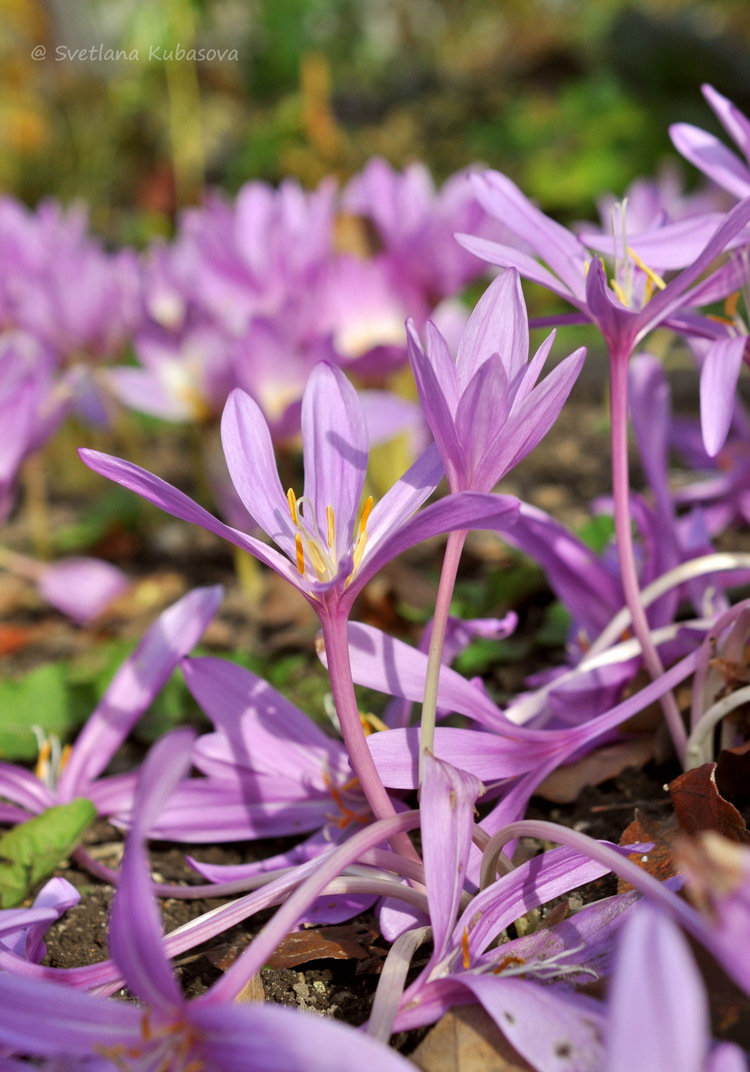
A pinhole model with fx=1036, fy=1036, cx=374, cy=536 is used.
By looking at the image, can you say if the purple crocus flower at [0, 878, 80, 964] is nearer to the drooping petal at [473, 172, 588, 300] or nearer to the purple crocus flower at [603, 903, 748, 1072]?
the purple crocus flower at [603, 903, 748, 1072]

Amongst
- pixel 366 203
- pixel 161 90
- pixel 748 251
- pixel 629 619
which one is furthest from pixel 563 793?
pixel 161 90

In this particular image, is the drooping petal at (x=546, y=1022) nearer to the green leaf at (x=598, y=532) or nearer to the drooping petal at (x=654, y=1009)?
the drooping petal at (x=654, y=1009)

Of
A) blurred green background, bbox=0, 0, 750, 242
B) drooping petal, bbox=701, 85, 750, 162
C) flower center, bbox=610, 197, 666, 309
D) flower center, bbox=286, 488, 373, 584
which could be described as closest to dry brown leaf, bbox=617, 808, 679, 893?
flower center, bbox=286, 488, 373, 584

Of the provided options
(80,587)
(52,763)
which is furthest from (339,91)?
(52,763)

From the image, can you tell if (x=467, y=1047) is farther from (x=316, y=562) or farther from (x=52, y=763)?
(x=52, y=763)

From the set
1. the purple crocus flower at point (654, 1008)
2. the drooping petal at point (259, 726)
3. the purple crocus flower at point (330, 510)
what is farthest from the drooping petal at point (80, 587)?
the purple crocus flower at point (654, 1008)

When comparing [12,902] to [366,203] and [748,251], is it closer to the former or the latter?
[748,251]
